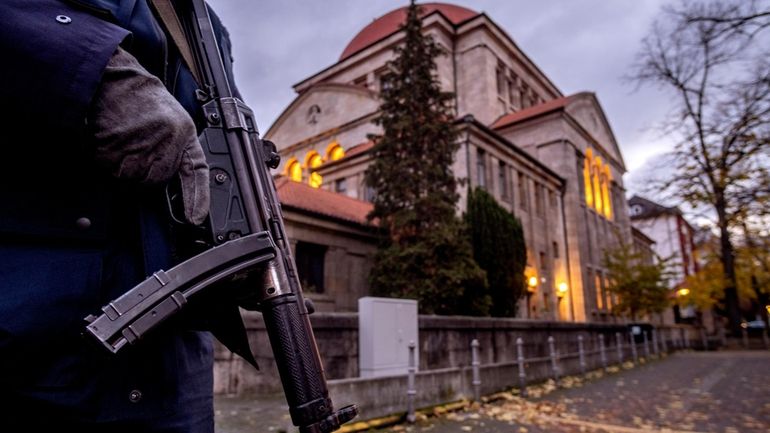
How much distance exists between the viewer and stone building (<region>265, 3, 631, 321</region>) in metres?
27.7

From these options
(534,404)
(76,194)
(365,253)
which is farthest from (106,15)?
(365,253)

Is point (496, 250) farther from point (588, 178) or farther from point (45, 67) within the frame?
point (45, 67)

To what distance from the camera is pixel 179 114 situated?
1.24 meters

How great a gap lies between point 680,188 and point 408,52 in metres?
14.1

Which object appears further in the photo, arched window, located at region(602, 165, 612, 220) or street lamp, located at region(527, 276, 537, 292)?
arched window, located at region(602, 165, 612, 220)

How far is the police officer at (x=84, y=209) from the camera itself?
3.37 feet

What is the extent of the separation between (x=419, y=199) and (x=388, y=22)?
29.7 metres

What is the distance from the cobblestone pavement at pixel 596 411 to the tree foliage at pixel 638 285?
1938cm

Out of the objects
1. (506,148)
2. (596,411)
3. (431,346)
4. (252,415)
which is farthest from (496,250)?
(252,415)

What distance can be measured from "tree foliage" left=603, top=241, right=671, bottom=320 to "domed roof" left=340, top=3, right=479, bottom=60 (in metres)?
23.5

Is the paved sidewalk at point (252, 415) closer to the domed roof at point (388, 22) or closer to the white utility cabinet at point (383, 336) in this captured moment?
the white utility cabinet at point (383, 336)

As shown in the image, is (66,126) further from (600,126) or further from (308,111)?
(600,126)

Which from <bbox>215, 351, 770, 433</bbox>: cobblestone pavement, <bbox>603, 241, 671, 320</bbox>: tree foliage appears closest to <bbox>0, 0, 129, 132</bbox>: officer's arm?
<bbox>215, 351, 770, 433</bbox>: cobblestone pavement

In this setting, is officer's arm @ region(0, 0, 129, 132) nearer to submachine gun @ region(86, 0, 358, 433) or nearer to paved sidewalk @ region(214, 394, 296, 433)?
submachine gun @ region(86, 0, 358, 433)
